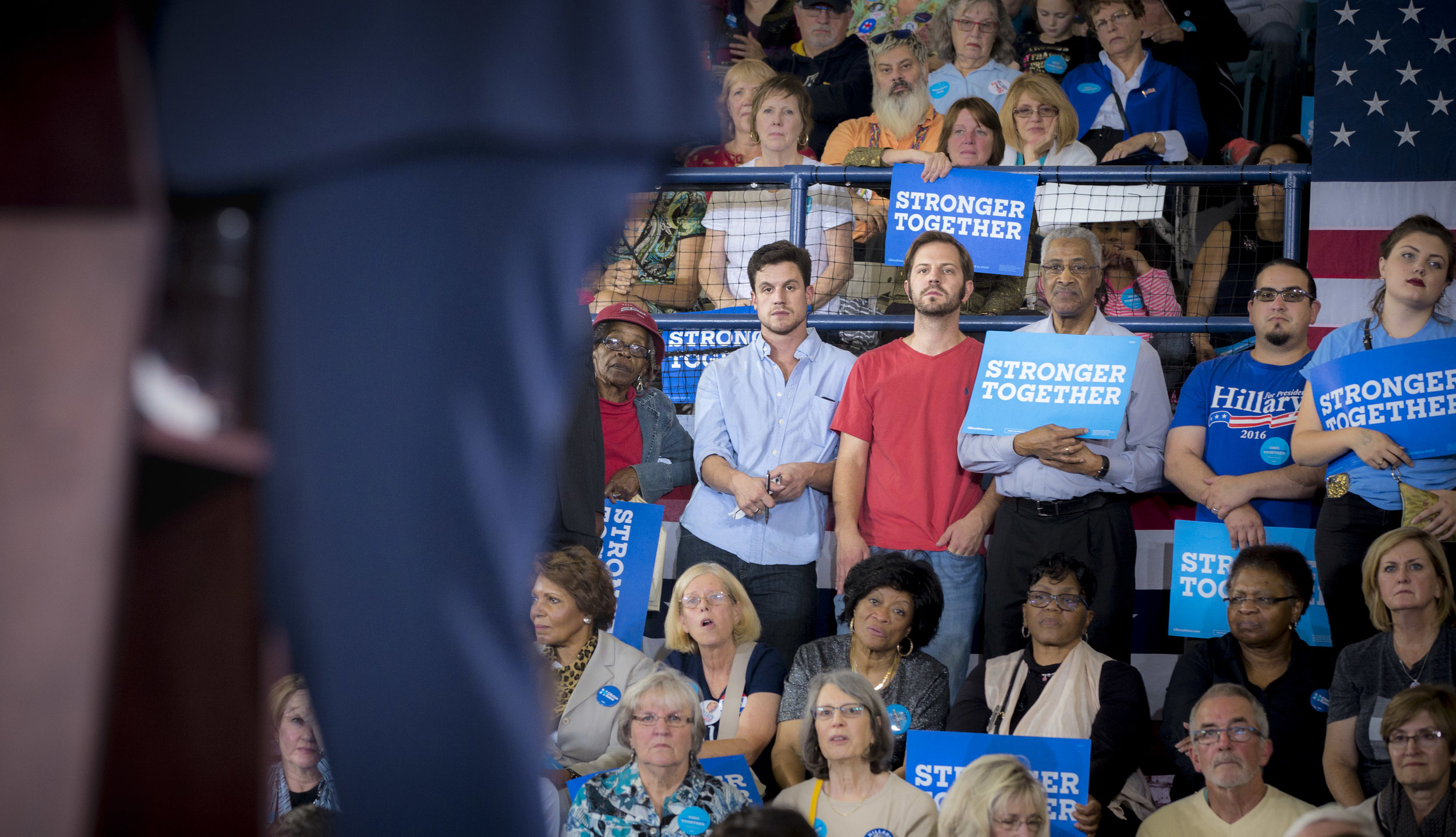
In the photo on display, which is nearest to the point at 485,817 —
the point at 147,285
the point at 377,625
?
the point at 377,625

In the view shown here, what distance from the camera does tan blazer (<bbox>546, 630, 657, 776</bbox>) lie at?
4.36m

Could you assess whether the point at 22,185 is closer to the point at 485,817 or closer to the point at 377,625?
the point at 377,625

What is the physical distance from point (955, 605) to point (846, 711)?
32.2 inches

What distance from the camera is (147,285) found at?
63cm

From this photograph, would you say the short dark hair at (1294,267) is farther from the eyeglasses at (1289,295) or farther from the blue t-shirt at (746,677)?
the blue t-shirt at (746,677)

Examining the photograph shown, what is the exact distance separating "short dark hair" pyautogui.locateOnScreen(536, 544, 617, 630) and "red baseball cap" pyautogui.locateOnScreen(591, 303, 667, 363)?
1.14 m

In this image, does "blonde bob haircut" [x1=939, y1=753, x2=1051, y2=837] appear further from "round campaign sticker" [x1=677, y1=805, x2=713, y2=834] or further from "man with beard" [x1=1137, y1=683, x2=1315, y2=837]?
"round campaign sticker" [x1=677, y1=805, x2=713, y2=834]

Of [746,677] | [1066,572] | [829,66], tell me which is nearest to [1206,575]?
[1066,572]

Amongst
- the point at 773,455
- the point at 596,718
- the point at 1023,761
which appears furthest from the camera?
the point at 773,455

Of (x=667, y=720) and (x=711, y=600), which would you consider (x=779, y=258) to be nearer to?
(x=711, y=600)

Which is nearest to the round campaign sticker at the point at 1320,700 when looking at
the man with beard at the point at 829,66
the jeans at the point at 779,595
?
the jeans at the point at 779,595

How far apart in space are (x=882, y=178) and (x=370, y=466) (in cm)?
500

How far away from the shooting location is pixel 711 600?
4.60m

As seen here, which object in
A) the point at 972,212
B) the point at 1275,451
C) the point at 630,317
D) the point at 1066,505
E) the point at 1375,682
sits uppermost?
the point at 972,212
